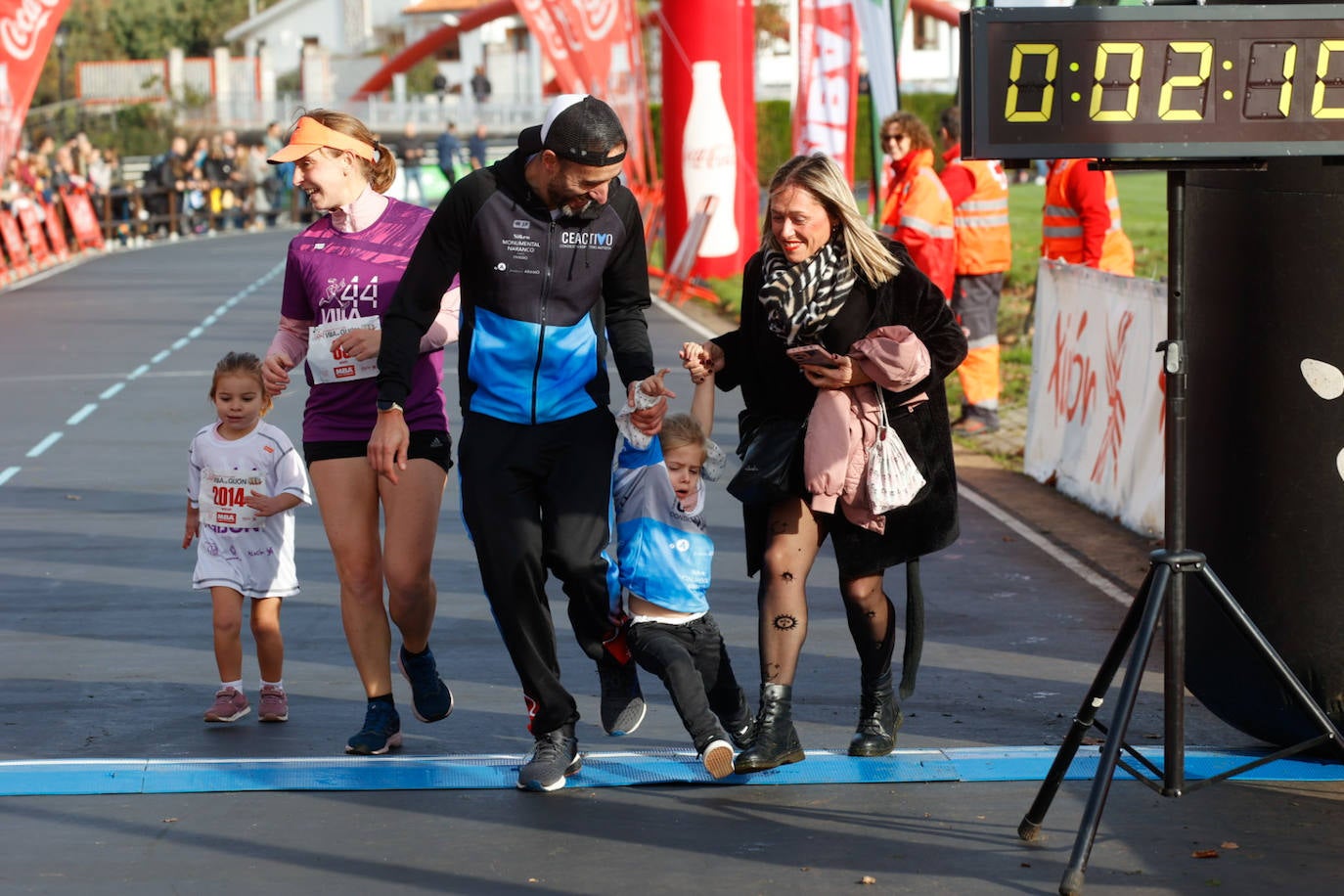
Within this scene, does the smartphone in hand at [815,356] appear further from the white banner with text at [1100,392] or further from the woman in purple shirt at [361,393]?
the white banner with text at [1100,392]

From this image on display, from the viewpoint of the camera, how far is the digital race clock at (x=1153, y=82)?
4766 mm

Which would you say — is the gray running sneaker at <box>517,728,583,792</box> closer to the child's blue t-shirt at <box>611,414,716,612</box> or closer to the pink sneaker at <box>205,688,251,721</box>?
the child's blue t-shirt at <box>611,414,716,612</box>

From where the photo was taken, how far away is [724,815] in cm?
560

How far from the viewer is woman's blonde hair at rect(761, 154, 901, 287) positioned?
580cm

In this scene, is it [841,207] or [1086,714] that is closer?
[1086,714]

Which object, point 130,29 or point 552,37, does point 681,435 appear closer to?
point 552,37

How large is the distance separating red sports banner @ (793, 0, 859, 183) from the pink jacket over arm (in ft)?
52.3

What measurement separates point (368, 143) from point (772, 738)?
2.19 meters

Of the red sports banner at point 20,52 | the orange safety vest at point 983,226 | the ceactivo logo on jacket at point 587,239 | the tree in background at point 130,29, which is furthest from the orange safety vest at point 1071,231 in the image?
the tree in background at point 130,29

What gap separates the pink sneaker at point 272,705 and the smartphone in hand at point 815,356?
2.13 metres

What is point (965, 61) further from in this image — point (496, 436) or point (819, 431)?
point (496, 436)

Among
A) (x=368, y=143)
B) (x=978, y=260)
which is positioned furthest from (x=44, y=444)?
(x=368, y=143)

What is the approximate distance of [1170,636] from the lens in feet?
17.0

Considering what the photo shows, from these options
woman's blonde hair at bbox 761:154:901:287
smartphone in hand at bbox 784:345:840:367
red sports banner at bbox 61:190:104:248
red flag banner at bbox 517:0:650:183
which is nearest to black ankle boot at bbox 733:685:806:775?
smartphone in hand at bbox 784:345:840:367
